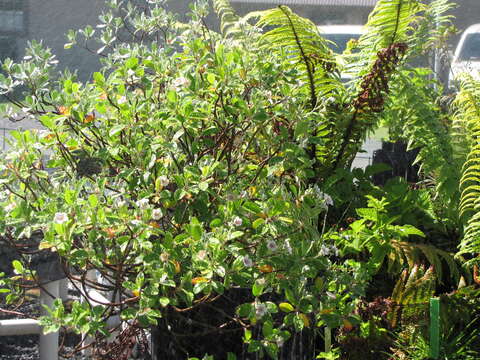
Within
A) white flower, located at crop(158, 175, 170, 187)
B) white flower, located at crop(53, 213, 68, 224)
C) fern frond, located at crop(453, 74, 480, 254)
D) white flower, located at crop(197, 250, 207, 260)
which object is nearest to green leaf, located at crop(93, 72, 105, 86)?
white flower, located at crop(158, 175, 170, 187)

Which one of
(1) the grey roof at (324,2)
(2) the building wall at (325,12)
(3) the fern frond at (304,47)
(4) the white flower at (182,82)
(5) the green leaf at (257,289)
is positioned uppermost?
(1) the grey roof at (324,2)

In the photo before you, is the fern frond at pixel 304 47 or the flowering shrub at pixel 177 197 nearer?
the flowering shrub at pixel 177 197

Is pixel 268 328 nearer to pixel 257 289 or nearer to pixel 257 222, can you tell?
pixel 257 289

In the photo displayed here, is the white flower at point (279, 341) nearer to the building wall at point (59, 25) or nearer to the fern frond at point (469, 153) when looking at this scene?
the fern frond at point (469, 153)

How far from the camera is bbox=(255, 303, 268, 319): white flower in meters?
1.69

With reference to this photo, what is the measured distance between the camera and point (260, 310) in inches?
66.8

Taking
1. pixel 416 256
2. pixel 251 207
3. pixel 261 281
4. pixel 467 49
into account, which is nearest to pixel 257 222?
pixel 251 207

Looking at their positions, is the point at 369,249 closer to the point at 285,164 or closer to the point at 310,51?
the point at 285,164

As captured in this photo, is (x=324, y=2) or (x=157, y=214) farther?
(x=324, y=2)

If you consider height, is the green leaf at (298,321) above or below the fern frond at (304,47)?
below

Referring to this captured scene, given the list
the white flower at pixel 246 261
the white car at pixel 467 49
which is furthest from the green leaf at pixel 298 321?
the white car at pixel 467 49

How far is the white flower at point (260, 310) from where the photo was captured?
1.69 metres

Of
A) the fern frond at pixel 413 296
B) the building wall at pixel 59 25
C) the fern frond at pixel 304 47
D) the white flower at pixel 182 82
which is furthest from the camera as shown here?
the building wall at pixel 59 25

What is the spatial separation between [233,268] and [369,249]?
109 centimetres
